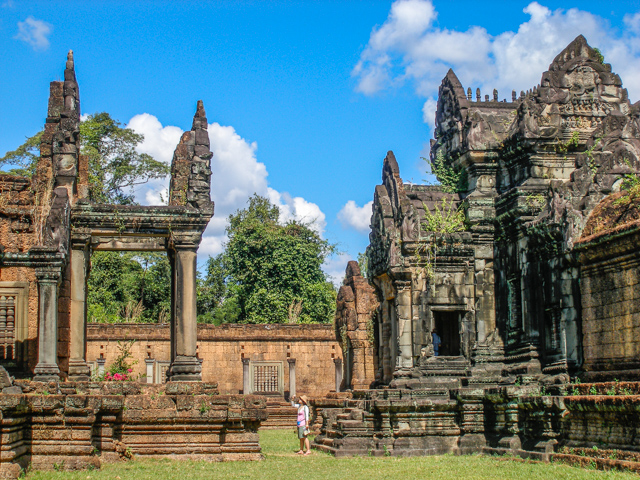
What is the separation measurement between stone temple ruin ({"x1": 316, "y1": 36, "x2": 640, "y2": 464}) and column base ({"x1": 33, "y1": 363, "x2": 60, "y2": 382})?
6042 mm

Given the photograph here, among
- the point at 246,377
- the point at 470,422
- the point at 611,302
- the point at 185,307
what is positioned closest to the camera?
the point at 611,302

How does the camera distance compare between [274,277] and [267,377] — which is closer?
[267,377]

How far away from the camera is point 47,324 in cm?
1355

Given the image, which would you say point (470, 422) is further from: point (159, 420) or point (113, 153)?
point (113, 153)

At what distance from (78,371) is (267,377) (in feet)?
61.7

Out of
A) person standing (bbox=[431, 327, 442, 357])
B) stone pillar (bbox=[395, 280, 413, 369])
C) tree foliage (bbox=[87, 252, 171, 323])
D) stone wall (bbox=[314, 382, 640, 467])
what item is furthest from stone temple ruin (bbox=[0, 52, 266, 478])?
tree foliage (bbox=[87, 252, 171, 323])

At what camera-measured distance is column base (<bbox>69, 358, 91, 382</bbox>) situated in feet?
49.4

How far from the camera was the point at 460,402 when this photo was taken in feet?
51.0

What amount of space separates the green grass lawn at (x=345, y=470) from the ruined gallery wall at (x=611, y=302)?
1904 mm

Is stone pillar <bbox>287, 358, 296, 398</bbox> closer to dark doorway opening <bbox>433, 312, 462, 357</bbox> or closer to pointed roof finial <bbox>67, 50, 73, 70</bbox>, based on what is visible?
dark doorway opening <bbox>433, 312, 462, 357</bbox>

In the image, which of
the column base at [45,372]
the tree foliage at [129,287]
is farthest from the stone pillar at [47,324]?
the tree foliage at [129,287]

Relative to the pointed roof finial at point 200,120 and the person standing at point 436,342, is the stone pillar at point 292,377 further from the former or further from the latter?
the pointed roof finial at point 200,120

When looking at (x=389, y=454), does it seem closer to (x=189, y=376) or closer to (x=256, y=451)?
(x=256, y=451)

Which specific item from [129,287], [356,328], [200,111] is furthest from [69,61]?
[129,287]
